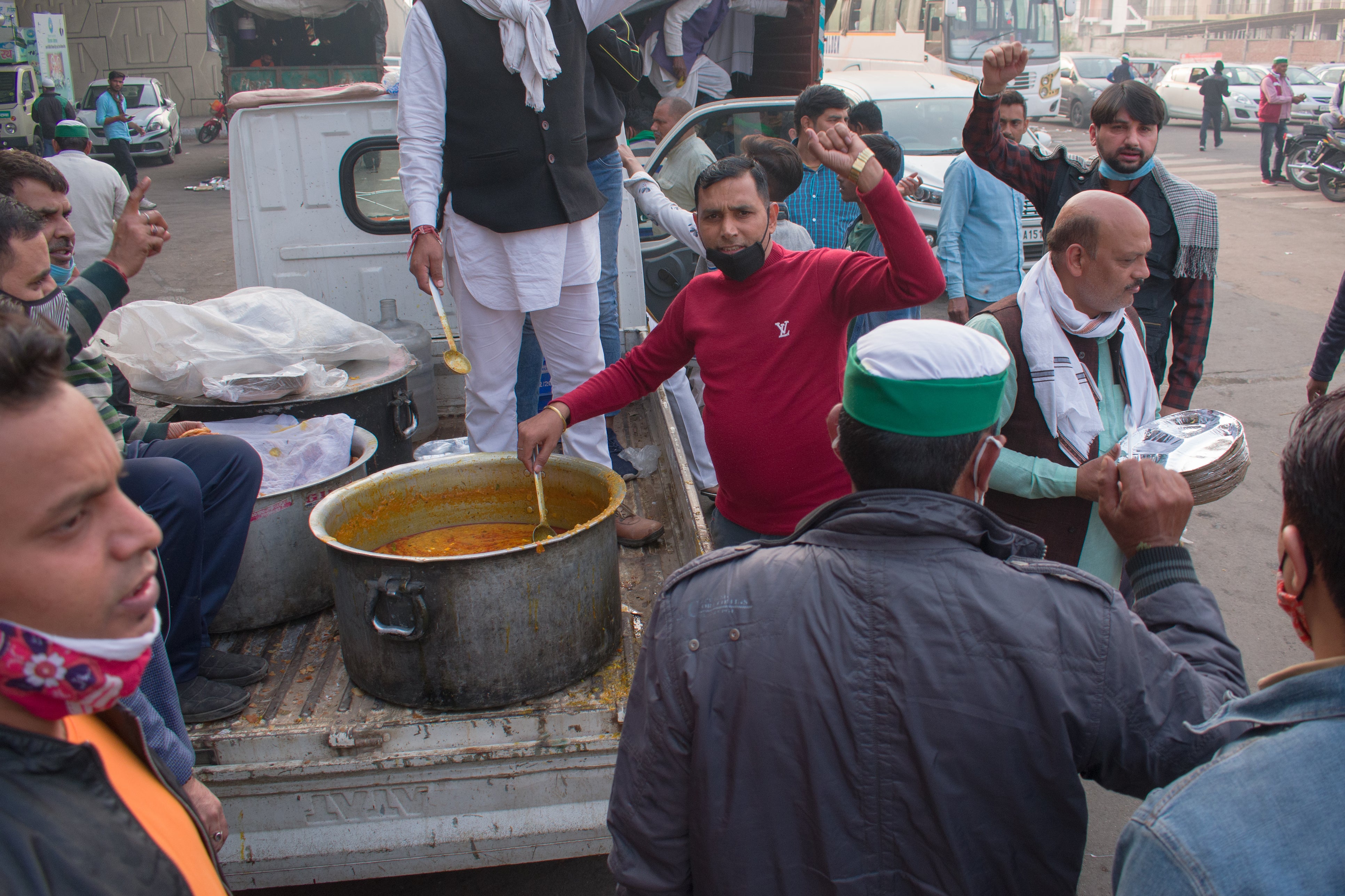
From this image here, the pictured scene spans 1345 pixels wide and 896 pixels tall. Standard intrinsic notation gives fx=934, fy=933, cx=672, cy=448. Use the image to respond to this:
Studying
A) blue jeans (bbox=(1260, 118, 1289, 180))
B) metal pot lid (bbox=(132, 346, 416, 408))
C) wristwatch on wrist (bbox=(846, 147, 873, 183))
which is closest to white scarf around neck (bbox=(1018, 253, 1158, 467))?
wristwatch on wrist (bbox=(846, 147, 873, 183))

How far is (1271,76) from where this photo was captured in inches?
603

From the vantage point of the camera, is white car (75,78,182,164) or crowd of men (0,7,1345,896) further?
white car (75,78,182,164)

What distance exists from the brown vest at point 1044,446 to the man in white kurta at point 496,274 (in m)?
1.35

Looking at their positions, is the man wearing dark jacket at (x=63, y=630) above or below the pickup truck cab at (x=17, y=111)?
below

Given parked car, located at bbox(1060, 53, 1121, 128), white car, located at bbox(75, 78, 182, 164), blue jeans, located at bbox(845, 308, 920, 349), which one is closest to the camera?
blue jeans, located at bbox(845, 308, 920, 349)

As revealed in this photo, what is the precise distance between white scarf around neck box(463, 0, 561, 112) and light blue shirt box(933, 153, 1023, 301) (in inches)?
99.1

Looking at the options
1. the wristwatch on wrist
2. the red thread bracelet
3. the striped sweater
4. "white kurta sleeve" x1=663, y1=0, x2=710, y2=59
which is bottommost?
the striped sweater

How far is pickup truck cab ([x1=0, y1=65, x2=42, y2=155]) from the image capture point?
1919 cm

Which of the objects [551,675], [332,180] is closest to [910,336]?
[551,675]

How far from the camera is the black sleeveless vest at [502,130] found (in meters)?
3.05

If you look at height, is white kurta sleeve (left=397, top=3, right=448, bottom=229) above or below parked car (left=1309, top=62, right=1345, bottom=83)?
below

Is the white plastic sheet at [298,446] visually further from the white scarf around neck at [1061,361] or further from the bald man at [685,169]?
the bald man at [685,169]

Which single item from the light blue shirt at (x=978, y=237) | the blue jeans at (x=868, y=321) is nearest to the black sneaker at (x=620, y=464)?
the blue jeans at (x=868, y=321)

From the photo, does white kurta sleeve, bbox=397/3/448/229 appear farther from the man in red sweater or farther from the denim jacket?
the denim jacket
